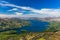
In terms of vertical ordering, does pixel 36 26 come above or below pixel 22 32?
above

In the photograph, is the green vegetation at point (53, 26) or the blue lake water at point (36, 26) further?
the green vegetation at point (53, 26)

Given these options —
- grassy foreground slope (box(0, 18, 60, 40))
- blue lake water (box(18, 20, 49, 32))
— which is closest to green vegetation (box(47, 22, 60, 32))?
grassy foreground slope (box(0, 18, 60, 40))

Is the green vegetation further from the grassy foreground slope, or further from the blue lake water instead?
the blue lake water

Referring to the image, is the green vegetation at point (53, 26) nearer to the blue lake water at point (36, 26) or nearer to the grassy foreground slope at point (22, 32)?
the grassy foreground slope at point (22, 32)

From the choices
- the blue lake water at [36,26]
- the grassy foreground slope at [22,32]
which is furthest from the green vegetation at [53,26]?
the blue lake water at [36,26]

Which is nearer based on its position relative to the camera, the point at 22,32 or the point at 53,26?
the point at 22,32

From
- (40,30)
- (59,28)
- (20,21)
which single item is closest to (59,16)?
(59,28)

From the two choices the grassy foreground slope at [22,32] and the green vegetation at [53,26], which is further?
the green vegetation at [53,26]

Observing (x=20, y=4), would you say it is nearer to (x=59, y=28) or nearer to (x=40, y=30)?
(x=40, y=30)

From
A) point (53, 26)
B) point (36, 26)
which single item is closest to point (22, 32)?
point (36, 26)

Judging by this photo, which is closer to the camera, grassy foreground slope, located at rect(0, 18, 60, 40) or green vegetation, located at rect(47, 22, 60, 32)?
grassy foreground slope, located at rect(0, 18, 60, 40)

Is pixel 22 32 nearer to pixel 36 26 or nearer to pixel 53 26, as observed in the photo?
pixel 36 26
